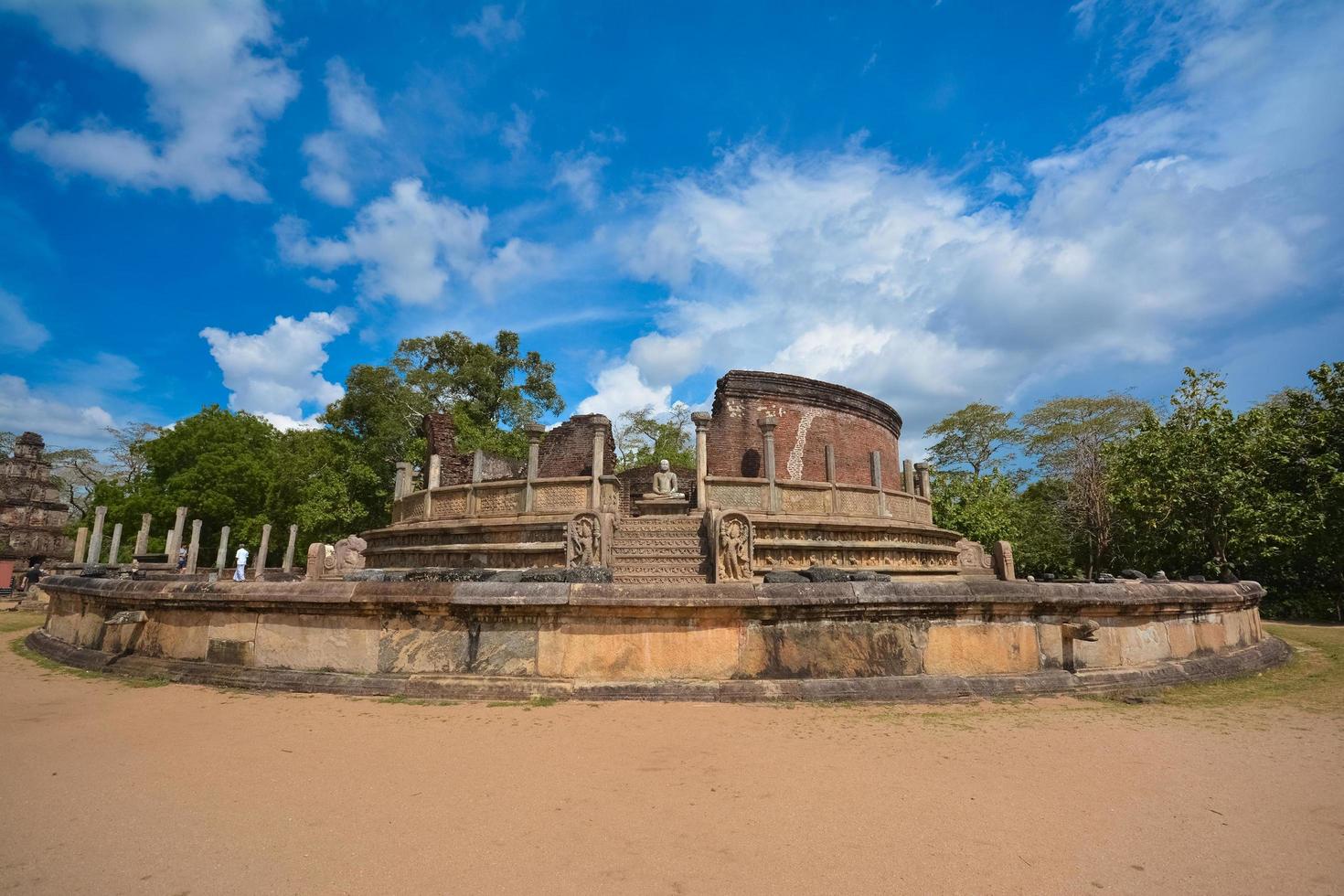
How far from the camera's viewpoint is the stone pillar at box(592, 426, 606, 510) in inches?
552

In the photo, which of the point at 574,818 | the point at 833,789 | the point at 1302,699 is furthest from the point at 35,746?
the point at 1302,699

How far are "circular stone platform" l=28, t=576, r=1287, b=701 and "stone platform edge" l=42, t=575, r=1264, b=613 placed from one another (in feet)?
0.05

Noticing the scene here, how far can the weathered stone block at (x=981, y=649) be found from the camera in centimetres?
511

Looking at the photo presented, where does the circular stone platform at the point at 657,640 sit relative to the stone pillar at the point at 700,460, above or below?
below

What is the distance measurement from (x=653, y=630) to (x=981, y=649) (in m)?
2.70

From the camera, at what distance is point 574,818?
2.73 m

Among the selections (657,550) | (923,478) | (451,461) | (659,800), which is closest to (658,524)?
(657,550)

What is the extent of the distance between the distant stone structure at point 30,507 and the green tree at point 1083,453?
53.7 metres

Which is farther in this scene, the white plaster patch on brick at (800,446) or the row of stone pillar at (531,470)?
the white plaster patch on brick at (800,446)

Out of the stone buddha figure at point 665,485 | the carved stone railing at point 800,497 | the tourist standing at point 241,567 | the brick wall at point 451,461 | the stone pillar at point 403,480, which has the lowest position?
the tourist standing at point 241,567

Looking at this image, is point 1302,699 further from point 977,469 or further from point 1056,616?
point 977,469

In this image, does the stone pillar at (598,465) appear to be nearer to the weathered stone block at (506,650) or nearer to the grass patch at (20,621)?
the weathered stone block at (506,650)

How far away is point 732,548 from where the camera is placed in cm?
1180

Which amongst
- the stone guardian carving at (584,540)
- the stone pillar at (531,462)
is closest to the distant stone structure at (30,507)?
the stone pillar at (531,462)
